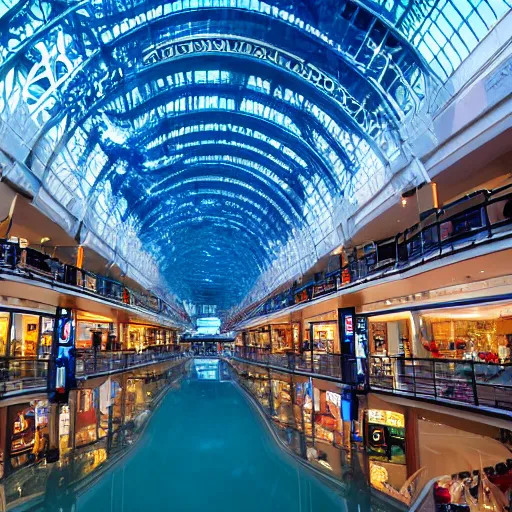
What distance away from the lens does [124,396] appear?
3141 cm

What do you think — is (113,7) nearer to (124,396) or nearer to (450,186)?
(450,186)

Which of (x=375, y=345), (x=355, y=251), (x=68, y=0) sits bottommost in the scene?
(x=375, y=345)

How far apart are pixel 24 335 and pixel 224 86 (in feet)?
56.4

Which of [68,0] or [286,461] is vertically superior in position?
[68,0]

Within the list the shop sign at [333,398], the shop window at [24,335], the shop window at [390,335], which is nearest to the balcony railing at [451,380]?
the shop window at [390,335]

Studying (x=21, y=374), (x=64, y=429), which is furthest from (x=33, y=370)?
(x=64, y=429)

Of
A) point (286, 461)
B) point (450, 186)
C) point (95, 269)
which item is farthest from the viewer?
point (95, 269)

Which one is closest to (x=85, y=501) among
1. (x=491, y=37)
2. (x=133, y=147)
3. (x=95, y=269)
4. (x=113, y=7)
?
(x=491, y=37)

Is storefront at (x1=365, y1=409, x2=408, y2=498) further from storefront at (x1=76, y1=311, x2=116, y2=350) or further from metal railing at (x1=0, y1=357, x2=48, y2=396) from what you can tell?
storefront at (x1=76, y1=311, x2=116, y2=350)

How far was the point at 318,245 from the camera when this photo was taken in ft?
107

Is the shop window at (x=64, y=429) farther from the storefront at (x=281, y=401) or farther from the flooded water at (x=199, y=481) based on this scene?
the storefront at (x=281, y=401)

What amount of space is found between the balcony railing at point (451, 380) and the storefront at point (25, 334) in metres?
16.3

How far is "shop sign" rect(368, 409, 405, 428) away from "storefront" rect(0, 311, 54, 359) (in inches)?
611

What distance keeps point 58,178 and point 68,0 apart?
8.29 metres
